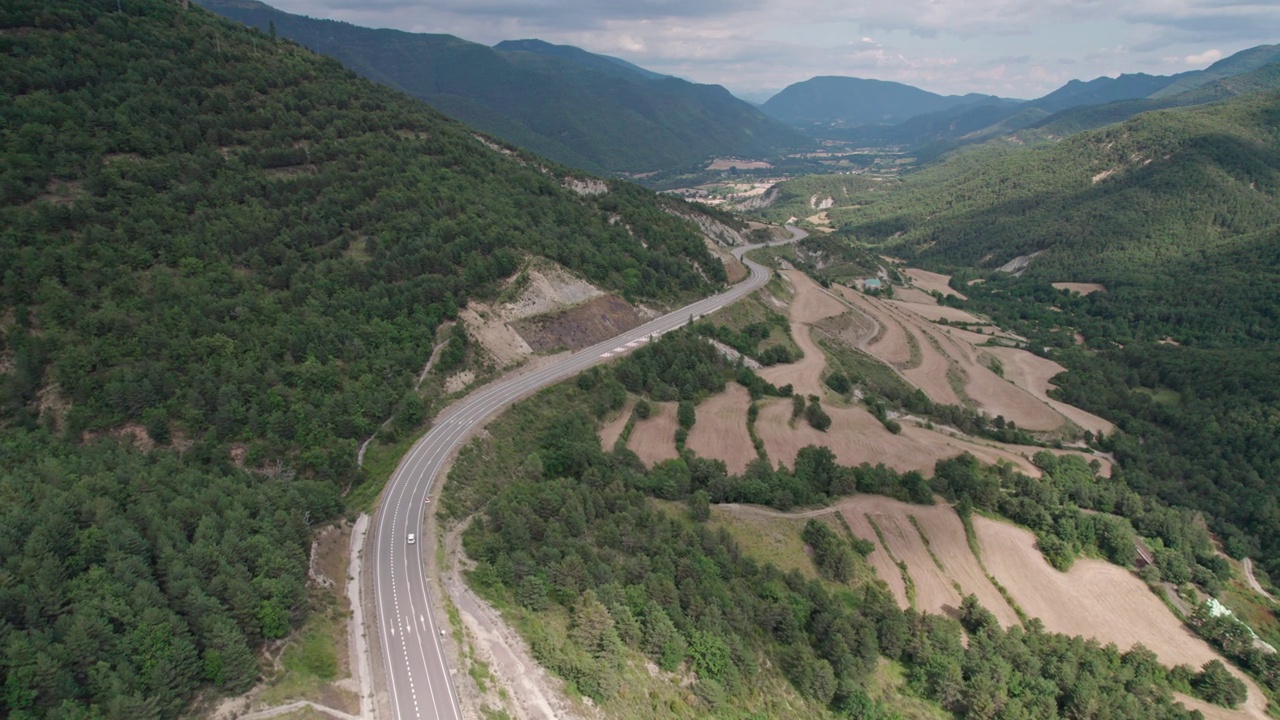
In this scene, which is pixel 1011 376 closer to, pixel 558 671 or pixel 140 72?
pixel 558 671

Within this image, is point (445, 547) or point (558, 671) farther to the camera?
point (445, 547)

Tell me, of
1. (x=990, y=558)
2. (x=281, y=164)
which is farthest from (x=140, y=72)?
(x=990, y=558)

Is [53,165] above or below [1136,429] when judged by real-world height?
above

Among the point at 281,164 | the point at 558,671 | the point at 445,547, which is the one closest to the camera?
the point at 558,671

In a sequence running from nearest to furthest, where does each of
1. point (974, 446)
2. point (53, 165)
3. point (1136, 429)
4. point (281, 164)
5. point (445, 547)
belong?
point (445, 547)
point (53, 165)
point (974, 446)
point (281, 164)
point (1136, 429)

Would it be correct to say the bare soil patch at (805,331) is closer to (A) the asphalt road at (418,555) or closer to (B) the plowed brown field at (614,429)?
(B) the plowed brown field at (614,429)

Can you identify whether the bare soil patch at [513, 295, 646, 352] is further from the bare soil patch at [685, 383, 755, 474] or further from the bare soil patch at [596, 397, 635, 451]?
the bare soil patch at [685, 383, 755, 474]

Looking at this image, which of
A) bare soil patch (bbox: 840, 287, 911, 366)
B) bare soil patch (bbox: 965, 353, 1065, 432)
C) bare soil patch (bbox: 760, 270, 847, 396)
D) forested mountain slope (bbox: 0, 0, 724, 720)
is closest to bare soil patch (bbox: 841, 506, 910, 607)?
bare soil patch (bbox: 760, 270, 847, 396)
